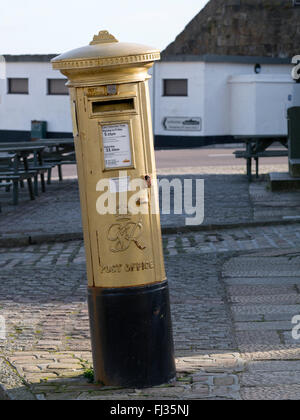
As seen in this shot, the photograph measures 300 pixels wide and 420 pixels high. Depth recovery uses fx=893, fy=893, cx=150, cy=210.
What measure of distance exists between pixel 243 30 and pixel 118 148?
49.4 meters

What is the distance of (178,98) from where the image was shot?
34.5m

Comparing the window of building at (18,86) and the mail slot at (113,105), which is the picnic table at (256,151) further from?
the window of building at (18,86)

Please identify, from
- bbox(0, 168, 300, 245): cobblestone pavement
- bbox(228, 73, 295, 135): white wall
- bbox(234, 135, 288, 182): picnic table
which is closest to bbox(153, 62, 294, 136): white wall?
bbox(228, 73, 295, 135): white wall

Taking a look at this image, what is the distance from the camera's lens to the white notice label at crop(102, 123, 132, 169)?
16.1 ft

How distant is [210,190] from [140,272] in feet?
37.4

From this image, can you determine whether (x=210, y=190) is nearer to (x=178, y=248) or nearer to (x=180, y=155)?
(x=178, y=248)

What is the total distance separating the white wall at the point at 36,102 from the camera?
1432 inches

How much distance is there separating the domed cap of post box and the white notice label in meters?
0.35

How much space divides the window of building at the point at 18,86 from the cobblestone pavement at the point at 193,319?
27218mm

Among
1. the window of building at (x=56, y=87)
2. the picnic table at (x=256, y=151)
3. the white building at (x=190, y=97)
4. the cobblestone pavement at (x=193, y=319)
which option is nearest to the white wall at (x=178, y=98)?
the white building at (x=190, y=97)

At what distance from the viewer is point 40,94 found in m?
36.7

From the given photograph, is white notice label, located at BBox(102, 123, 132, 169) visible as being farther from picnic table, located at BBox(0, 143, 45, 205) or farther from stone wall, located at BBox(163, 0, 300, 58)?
stone wall, located at BBox(163, 0, 300, 58)

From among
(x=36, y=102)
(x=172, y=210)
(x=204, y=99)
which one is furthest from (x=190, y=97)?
(x=172, y=210)
